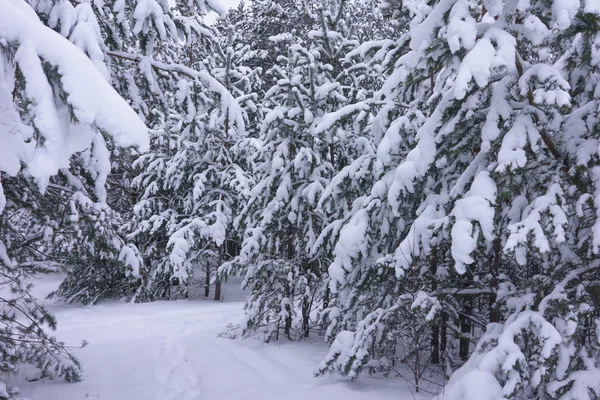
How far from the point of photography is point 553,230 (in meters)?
3.25

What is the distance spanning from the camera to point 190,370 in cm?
653

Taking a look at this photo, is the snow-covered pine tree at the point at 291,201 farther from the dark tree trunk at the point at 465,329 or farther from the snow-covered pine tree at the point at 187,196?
the snow-covered pine tree at the point at 187,196

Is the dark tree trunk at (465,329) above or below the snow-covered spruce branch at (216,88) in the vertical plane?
below

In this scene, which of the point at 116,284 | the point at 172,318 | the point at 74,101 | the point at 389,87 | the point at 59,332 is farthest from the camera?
the point at 116,284

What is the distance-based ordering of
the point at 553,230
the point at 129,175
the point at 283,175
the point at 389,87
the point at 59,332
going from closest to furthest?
1. the point at 553,230
2. the point at 389,87
3. the point at 283,175
4. the point at 59,332
5. the point at 129,175

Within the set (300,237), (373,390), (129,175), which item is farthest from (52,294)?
(373,390)

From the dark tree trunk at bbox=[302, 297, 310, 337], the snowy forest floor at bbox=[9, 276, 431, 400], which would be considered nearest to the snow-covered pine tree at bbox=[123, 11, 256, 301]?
the snowy forest floor at bbox=[9, 276, 431, 400]

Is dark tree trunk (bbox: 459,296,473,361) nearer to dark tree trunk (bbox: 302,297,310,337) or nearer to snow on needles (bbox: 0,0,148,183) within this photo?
dark tree trunk (bbox: 302,297,310,337)

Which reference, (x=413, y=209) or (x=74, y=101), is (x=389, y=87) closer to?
(x=413, y=209)

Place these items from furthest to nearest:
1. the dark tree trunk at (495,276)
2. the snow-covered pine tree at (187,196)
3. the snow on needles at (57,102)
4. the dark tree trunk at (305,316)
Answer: the snow-covered pine tree at (187,196)
the dark tree trunk at (305,316)
the dark tree trunk at (495,276)
the snow on needles at (57,102)

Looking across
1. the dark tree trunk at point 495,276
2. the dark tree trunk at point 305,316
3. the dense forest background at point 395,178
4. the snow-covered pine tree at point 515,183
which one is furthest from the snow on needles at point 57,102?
the dark tree trunk at point 305,316

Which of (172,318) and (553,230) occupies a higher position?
(553,230)

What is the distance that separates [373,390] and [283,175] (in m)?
4.07

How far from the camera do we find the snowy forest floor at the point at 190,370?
17.6ft
